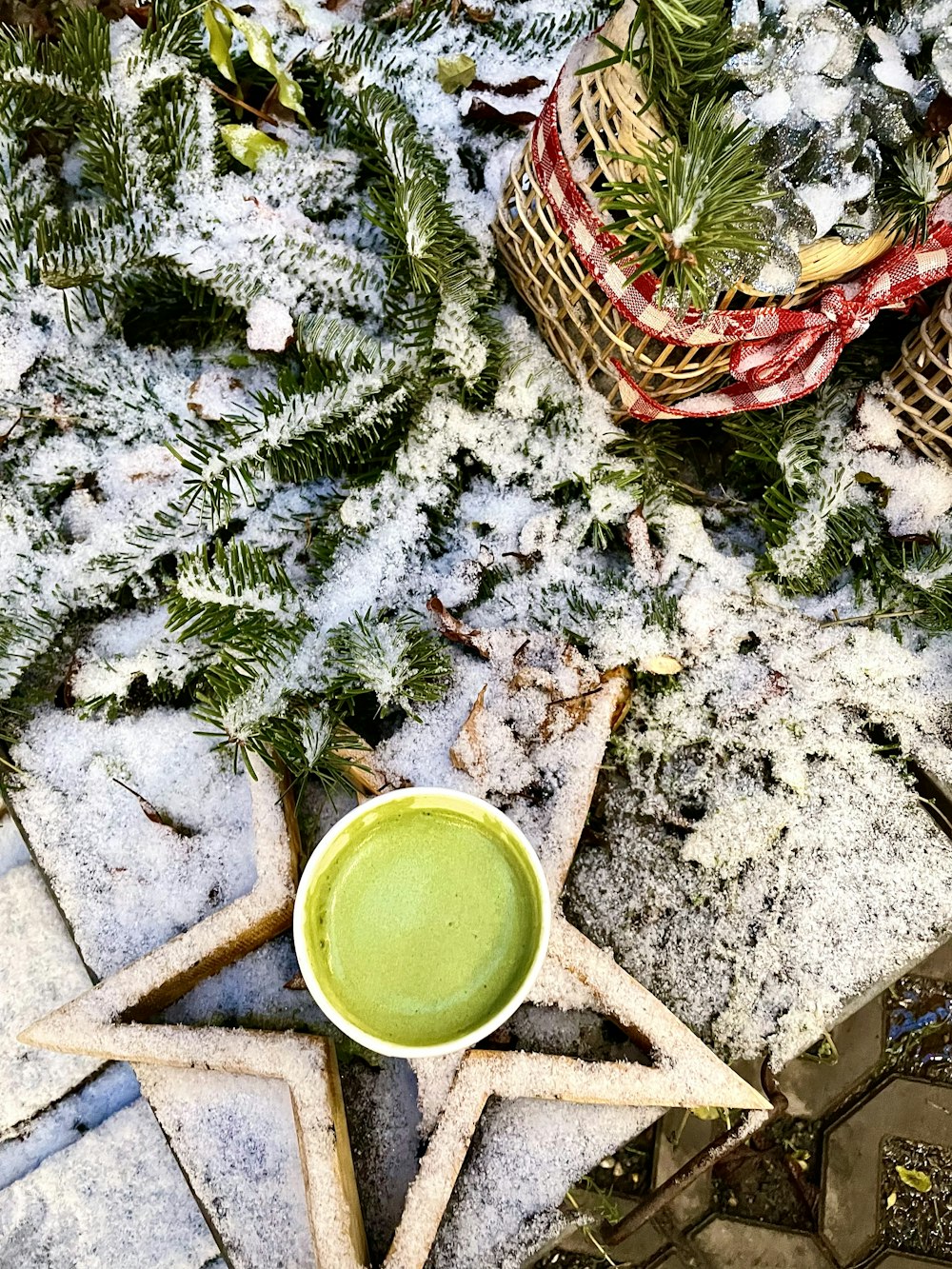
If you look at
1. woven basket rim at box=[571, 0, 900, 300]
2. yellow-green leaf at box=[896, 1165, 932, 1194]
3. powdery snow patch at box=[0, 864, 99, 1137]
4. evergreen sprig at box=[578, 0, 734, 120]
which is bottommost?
powdery snow patch at box=[0, 864, 99, 1137]

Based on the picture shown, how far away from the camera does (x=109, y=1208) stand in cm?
132

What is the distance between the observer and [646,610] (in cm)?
129

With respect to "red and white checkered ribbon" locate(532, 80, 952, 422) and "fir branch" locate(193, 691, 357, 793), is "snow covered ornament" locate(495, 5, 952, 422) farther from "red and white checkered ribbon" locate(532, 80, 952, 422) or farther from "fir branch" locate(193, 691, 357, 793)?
"fir branch" locate(193, 691, 357, 793)

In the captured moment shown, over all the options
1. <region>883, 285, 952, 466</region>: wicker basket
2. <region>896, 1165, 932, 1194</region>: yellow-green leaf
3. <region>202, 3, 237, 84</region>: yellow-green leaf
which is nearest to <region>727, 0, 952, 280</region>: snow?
<region>883, 285, 952, 466</region>: wicker basket

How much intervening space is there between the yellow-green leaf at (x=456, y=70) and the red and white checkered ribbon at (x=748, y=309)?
0.22 metres

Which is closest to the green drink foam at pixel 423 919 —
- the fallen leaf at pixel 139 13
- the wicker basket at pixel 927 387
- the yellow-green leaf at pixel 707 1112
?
the yellow-green leaf at pixel 707 1112

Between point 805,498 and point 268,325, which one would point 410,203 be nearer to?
point 268,325

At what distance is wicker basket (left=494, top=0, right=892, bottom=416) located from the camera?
94cm

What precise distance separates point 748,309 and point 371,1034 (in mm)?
922

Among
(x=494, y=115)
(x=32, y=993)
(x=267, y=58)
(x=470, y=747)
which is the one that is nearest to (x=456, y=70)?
(x=494, y=115)

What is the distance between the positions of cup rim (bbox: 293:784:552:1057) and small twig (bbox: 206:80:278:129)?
0.90 metres

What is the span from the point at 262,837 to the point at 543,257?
78 centimetres

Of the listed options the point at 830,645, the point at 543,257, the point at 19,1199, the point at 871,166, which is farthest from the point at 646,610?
the point at 19,1199

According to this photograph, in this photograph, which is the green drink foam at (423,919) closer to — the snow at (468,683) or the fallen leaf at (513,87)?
the snow at (468,683)
